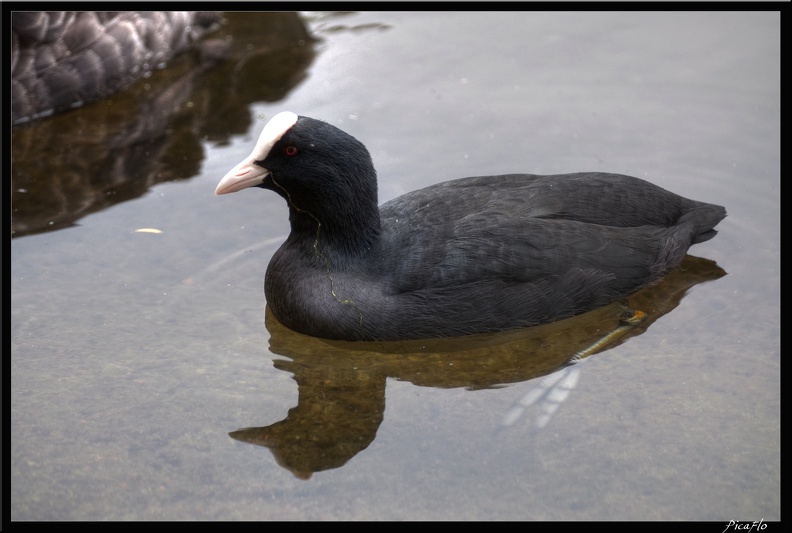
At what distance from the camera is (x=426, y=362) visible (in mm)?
5840

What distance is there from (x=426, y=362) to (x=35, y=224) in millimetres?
2935

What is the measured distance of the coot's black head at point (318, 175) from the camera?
5578mm

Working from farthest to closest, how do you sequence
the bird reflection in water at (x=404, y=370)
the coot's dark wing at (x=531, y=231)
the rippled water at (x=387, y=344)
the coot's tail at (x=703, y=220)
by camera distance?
1. the coot's tail at (x=703, y=220)
2. the coot's dark wing at (x=531, y=231)
3. the bird reflection in water at (x=404, y=370)
4. the rippled water at (x=387, y=344)

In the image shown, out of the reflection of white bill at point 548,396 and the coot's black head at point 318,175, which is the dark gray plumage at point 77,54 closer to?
the coot's black head at point 318,175

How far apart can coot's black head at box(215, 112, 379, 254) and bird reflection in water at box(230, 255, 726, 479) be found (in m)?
0.64

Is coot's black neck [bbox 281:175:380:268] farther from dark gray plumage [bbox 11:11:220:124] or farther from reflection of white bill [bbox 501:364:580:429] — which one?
dark gray plumage [bbox 11:11:220:124]

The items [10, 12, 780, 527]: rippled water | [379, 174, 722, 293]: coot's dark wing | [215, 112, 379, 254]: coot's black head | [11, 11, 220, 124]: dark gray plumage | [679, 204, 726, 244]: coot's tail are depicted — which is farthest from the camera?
[11, 11, 220, 124]: dark gray plumage

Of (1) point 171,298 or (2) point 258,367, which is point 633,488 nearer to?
(2) point 258,367

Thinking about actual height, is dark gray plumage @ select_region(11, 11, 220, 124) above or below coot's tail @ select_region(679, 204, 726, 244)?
below

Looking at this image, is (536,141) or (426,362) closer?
(426,362)

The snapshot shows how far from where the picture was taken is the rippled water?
5039 millimetres

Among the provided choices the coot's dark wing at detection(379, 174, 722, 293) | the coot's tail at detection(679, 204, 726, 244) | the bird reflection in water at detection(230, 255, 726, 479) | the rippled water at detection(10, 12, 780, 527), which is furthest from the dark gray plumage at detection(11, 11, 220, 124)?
the coot's tail at detection(679, 204, 726, 244)

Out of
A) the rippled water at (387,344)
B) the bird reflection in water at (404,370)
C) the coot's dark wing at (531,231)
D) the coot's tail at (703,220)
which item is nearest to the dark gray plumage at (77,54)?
the rippled water at (387,344)
